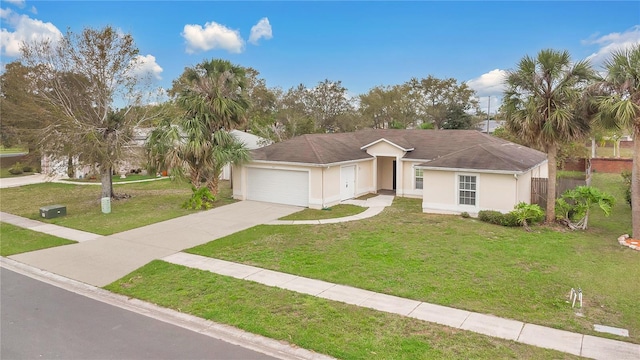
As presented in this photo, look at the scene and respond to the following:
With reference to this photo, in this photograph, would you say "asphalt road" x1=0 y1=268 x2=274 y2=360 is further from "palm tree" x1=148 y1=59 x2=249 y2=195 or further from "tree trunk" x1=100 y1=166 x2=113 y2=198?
"tree trunk" x1=100 y1=166 x2=113 y2=198

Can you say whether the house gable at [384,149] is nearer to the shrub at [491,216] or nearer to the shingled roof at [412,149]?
the shingled roof at [412,149]

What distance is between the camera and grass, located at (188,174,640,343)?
7976mm

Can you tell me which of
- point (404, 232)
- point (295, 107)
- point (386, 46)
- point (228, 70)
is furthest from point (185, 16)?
point (295, 107)

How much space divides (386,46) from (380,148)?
8180 millimetres

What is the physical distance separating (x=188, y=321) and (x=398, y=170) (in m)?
16.8

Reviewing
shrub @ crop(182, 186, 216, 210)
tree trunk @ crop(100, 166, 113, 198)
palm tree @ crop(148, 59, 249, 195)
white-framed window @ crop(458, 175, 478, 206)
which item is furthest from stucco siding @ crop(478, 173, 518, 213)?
tree trunk @ crop(100, 166, 113, 198)

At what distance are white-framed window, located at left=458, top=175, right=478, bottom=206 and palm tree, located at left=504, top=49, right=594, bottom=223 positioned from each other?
2920mm

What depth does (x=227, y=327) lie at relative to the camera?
714 centimetres

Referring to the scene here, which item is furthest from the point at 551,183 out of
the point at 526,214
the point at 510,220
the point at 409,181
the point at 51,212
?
the point at 51,212

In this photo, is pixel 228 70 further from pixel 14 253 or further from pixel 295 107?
pixel 295 107

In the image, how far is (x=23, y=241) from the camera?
44.8 feet

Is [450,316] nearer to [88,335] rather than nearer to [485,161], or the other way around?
[88,335]

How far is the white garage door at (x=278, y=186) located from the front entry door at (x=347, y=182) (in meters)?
2.25

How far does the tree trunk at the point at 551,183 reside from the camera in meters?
14.7
